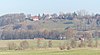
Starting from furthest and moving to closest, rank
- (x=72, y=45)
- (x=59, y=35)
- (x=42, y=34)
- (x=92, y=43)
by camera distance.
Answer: (x=42, y=34) → (x=59, y=35) → (x=92, y=43) → (x=72, y=45)

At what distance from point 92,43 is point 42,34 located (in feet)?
293

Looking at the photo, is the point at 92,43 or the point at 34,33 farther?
the point at 34,33

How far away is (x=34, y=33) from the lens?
17962cm

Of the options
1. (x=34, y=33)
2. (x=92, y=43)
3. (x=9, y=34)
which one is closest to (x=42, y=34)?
(x=34, y=33)

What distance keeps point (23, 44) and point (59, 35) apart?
78311 millimetres

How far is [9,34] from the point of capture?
185 metres

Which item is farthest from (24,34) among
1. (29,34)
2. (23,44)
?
(23,44)

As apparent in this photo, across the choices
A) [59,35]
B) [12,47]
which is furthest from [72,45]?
[59,35]

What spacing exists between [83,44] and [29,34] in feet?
316

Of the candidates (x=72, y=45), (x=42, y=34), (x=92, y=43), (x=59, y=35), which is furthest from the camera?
(x=42, y=34)

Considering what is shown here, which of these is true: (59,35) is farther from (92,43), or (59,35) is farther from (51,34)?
(92,43)

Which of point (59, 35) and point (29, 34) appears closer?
point (59, 35)

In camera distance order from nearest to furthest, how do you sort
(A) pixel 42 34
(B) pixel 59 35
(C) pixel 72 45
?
(C) pixel 72 45 → (B) pixel 59 35 → (A) pixel 42 34

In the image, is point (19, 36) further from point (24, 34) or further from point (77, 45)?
point (77, 45)
